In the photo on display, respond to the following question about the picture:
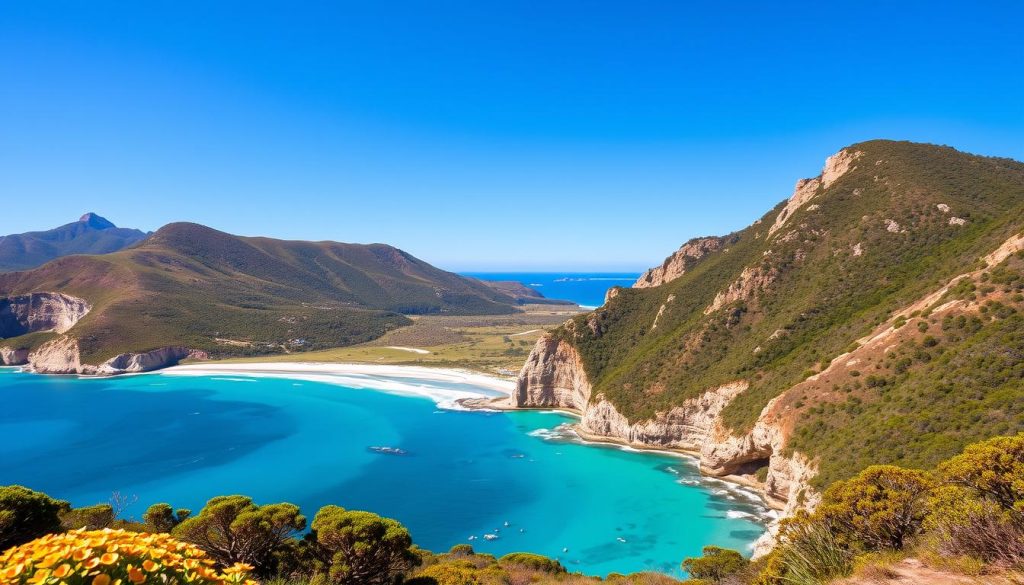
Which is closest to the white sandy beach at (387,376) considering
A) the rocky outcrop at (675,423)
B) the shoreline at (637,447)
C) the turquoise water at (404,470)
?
the shoreline at (637,447)

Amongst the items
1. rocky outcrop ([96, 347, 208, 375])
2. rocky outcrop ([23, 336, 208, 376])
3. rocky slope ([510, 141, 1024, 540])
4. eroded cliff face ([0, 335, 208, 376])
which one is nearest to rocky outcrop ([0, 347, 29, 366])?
eroded cliff face ([0, 335, 208, 376])

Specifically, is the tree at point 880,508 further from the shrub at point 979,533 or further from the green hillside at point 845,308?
the green hillside at point 845,308

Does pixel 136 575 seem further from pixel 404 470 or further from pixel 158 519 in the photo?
pixel 404 470

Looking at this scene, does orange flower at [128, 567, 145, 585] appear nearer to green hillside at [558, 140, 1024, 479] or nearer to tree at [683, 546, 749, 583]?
tree at [683, 546, 749, 583]

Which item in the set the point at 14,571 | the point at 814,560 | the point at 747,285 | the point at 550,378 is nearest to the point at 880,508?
the point at 814,560

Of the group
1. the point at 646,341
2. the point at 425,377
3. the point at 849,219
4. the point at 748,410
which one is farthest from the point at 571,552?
the point at 425,377

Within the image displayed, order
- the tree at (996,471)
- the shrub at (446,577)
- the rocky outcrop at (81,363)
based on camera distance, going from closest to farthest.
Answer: the tree at (996,471), the shrub at (446,577), the rocky outcrop at (81,363)
